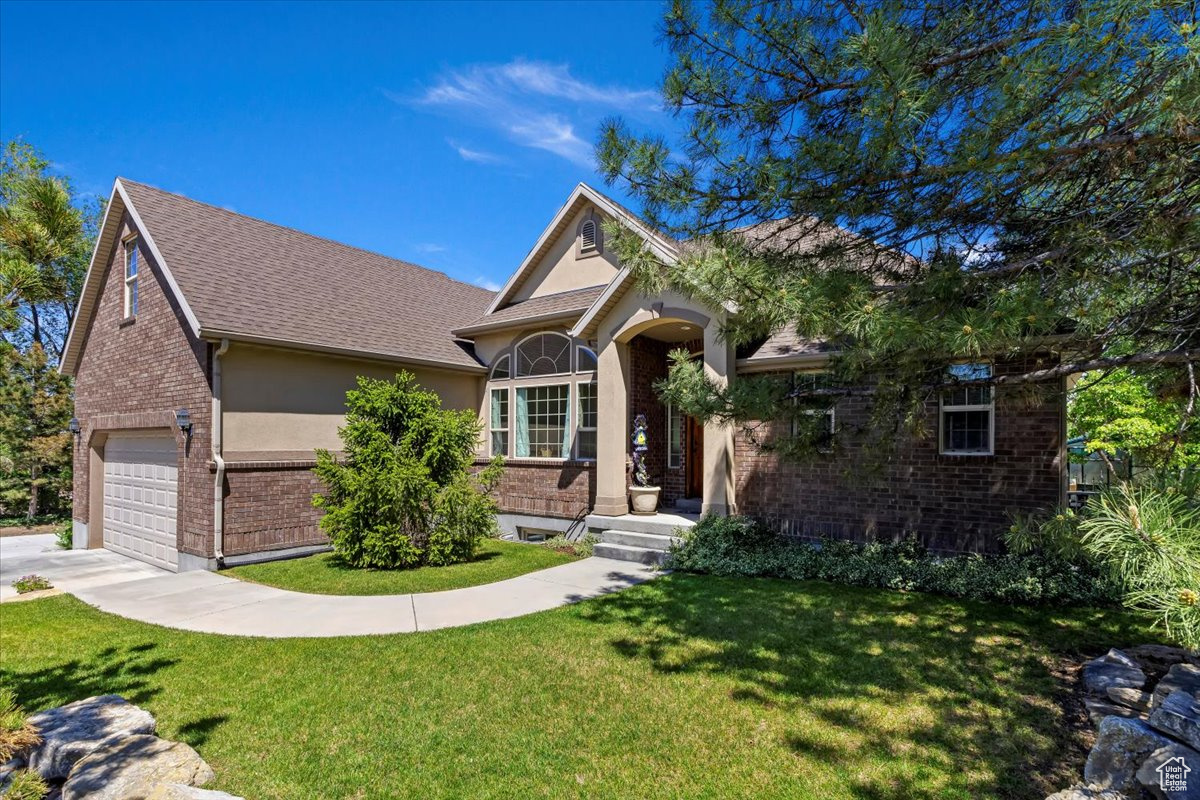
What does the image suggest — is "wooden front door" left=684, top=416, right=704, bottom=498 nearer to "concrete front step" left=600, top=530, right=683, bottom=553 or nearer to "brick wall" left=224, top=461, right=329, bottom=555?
"concrete front step" left=600, top=530, right=683, bottom=553

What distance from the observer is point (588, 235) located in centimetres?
1378

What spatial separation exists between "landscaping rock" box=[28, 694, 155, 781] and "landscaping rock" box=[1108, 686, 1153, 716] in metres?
7.08

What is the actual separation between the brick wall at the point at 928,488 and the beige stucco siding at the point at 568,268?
17.8ft

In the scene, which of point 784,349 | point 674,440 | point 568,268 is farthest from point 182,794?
A: point 568,268

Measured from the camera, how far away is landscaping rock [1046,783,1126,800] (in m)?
3.27

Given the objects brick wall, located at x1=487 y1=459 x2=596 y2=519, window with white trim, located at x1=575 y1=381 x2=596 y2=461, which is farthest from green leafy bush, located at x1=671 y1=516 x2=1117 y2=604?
window with white trim, located at x1=575 y1=381 x2=596 y2=461

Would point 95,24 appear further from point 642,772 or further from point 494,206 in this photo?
point 642,772

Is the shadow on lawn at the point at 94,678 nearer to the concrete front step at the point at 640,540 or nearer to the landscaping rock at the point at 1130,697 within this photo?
the concrete front step at the point at 640,540

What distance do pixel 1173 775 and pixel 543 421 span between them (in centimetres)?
1142

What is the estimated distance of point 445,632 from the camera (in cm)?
641

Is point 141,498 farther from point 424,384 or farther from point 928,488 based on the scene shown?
point 928,488

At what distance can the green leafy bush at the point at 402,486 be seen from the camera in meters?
9.58

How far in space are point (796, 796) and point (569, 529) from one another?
29.5 feet

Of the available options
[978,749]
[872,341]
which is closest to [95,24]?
[872,341]
